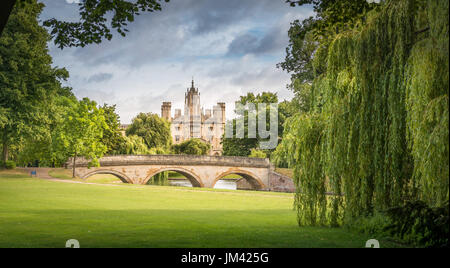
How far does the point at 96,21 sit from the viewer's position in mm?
8258

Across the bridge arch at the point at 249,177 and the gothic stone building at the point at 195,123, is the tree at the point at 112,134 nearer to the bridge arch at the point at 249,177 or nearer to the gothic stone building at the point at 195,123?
the bridge arch at the point at 249,177

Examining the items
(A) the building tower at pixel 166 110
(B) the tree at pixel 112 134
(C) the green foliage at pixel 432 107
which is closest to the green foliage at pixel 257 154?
(B) the tree at pixel 112 134

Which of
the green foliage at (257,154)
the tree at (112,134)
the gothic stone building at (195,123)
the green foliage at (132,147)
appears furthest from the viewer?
the gothic stone building at (195,123)

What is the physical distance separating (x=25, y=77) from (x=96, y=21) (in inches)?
690

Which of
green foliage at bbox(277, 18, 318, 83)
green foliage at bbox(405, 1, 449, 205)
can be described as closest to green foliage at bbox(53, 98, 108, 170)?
green foliage at bbox(277, 18, 318, 83)

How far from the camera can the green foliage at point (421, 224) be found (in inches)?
227

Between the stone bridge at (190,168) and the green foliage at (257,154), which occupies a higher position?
the green foliage at (257,154)

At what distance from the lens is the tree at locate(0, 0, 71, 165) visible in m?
22.9

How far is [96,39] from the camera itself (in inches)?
330

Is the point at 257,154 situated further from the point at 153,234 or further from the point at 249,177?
the point at 153,234

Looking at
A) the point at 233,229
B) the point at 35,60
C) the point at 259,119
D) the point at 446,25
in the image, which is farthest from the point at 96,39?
the point at 259,119

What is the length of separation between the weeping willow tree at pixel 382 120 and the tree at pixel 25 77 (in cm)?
1856

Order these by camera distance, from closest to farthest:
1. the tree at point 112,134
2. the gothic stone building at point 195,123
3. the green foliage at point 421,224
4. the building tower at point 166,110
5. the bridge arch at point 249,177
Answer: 1. the green foliage at point 421,224
2. the bridge arch at point 249,177
3. the tree at point 112,134
4. the building tower at point 166,110
5. the gothic stone building at point 195,123

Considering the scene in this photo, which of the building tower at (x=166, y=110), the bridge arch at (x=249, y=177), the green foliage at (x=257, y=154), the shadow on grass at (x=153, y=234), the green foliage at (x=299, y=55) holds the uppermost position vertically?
the building tower at (x=166, y=110)
